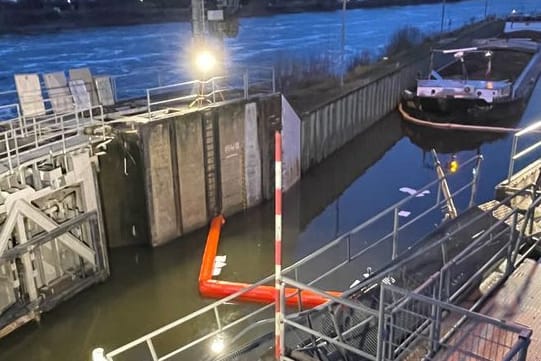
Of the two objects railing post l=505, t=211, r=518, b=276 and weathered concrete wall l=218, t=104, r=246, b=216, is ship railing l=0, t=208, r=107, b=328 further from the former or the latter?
railing post l=505, t=211, r=518, b=276

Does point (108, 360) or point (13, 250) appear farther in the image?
point (13, 250)

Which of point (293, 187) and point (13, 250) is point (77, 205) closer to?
point (13, 250)

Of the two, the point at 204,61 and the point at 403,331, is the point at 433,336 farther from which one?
the point at 204,61

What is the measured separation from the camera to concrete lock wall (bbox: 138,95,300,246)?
13.5m

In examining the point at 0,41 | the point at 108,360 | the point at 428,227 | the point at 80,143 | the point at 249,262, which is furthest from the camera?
the point at 0,41

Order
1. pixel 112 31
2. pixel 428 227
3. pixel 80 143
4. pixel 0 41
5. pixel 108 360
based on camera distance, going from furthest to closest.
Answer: pixel 112 31
pixel 0 41
pixel 428 227
pixel 80 143
pixel 108 360

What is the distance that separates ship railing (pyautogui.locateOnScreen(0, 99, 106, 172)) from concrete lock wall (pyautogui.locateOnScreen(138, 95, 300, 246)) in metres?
1.43

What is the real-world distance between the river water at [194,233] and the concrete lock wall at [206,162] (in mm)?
574

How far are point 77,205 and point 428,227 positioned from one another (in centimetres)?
934

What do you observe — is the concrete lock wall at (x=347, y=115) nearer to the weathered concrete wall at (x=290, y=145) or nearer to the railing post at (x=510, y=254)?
the weathered concrete wall at (x=290, y=145)

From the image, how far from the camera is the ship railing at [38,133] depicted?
10.5 m

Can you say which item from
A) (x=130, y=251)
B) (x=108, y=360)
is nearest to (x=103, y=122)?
(x=130, y=251)

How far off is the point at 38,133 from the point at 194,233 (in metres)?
4.72

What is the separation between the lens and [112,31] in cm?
4825
